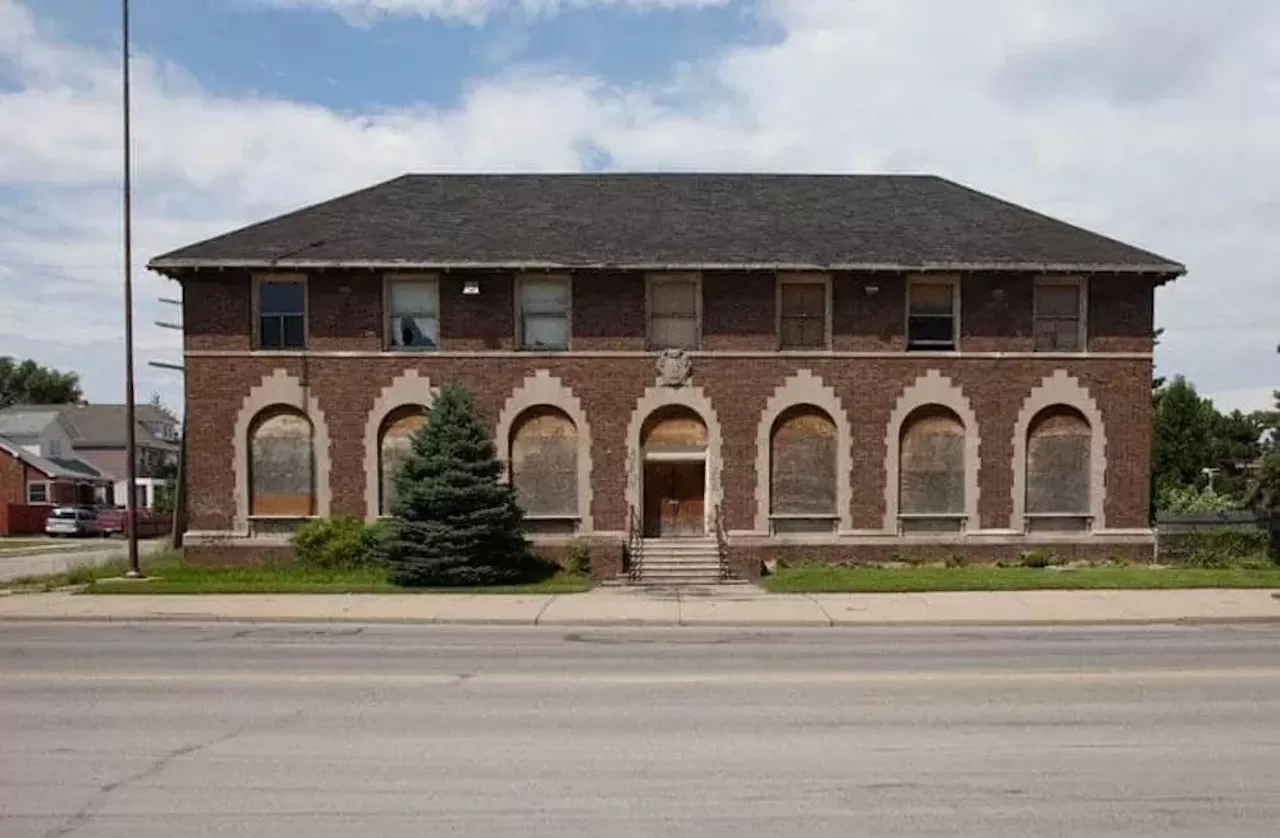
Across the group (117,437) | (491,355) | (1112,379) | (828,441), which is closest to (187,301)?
(491,355)

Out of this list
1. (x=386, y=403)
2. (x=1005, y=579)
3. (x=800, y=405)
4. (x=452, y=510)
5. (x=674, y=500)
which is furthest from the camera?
(x=674, y=500)

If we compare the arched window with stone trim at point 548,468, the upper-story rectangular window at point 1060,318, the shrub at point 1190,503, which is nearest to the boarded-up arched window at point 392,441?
the arched window with stone trim at point 548,468

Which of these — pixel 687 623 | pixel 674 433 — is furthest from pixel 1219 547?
pixel 687 623

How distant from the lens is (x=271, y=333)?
91.9ft

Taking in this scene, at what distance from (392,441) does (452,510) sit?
4.17 m

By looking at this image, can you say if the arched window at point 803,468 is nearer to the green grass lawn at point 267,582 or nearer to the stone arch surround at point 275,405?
the green grass lawn at point 267,582

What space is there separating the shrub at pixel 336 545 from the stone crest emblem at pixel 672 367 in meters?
7.81

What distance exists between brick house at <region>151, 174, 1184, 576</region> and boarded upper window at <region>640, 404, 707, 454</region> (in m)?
0.05

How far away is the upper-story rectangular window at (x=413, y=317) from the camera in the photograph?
27969 mm

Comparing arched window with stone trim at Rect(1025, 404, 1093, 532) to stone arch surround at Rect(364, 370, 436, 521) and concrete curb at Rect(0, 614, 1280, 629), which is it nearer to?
concrete curb at Rect(0, 614, 1280, 629)

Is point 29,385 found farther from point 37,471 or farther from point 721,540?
point 721,540

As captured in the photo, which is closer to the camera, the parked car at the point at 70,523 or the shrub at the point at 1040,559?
the shrub at the point at 1040,559

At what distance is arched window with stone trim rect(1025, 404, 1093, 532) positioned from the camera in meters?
28.2

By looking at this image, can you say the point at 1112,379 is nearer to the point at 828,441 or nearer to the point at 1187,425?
the point at 828,441
